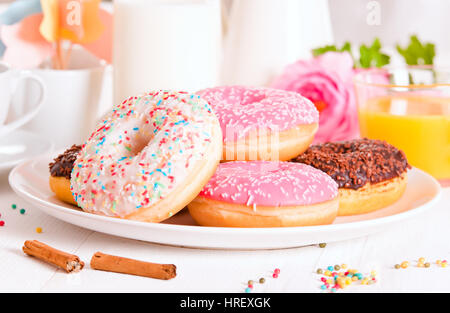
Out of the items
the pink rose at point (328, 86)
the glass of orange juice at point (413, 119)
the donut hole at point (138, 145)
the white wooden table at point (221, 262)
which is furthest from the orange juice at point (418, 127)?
the donut hole at point (138, 145)

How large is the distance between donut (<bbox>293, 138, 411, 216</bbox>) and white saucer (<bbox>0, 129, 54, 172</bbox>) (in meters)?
0.55

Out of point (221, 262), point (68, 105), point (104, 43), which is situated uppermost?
point (104, 43)

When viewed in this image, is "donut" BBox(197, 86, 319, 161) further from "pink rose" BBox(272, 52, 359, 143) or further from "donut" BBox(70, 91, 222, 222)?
"pink rose" BBox(272, 52, 359, 143)

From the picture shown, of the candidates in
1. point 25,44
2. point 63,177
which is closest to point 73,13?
point 25,44

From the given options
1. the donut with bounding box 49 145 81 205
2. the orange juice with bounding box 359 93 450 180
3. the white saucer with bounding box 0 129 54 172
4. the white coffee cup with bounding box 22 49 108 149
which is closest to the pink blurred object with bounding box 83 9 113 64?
the white coffee cup with bounding box 22 49 108 149

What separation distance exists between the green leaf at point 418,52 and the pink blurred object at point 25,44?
891 mm

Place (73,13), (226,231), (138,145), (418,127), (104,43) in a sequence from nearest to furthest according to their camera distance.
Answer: (226,231) → (138,145) → (418,127) → (73,13) → (104,43)

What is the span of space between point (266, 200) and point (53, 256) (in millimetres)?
297

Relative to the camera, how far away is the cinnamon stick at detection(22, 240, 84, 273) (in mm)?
758

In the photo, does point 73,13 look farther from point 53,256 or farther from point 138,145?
point 53,256

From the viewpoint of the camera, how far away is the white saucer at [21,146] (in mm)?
1198

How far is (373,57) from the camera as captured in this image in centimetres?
151

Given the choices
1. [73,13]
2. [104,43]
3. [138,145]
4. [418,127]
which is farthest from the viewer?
[104,43]

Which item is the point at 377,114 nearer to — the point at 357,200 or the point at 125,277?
the point at 357,200
